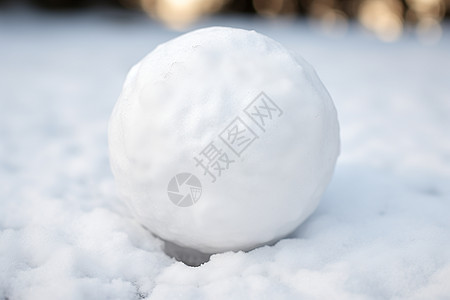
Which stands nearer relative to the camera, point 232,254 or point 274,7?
point 232,254

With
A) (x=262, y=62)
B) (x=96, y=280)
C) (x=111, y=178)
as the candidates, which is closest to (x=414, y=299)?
(x=262, y=62)

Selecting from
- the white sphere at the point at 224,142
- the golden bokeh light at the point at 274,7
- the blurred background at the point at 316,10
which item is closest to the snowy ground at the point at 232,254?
the white sphere at the point at 224,142

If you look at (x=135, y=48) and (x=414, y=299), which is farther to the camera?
(x=135, y=48)

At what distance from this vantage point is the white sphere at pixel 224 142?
4.41 feet

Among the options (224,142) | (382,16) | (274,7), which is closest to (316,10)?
(274,7)

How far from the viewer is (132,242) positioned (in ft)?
5.22

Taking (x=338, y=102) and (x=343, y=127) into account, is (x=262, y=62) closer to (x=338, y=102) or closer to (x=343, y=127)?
(x=343, y=127)

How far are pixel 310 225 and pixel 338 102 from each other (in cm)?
212

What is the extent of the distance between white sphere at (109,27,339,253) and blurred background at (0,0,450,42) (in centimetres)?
664

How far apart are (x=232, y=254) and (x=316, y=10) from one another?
26.0 ft

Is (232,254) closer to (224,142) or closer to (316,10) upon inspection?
(224,142)

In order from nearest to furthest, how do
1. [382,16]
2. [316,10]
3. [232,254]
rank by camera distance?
[232,254] → [382,16] → [316,10]

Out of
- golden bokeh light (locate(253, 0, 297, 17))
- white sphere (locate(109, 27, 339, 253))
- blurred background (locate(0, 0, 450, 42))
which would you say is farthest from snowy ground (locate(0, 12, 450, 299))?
golden bokeh light (locate(253, 0, 297, 17))

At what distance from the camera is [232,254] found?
1.47m
